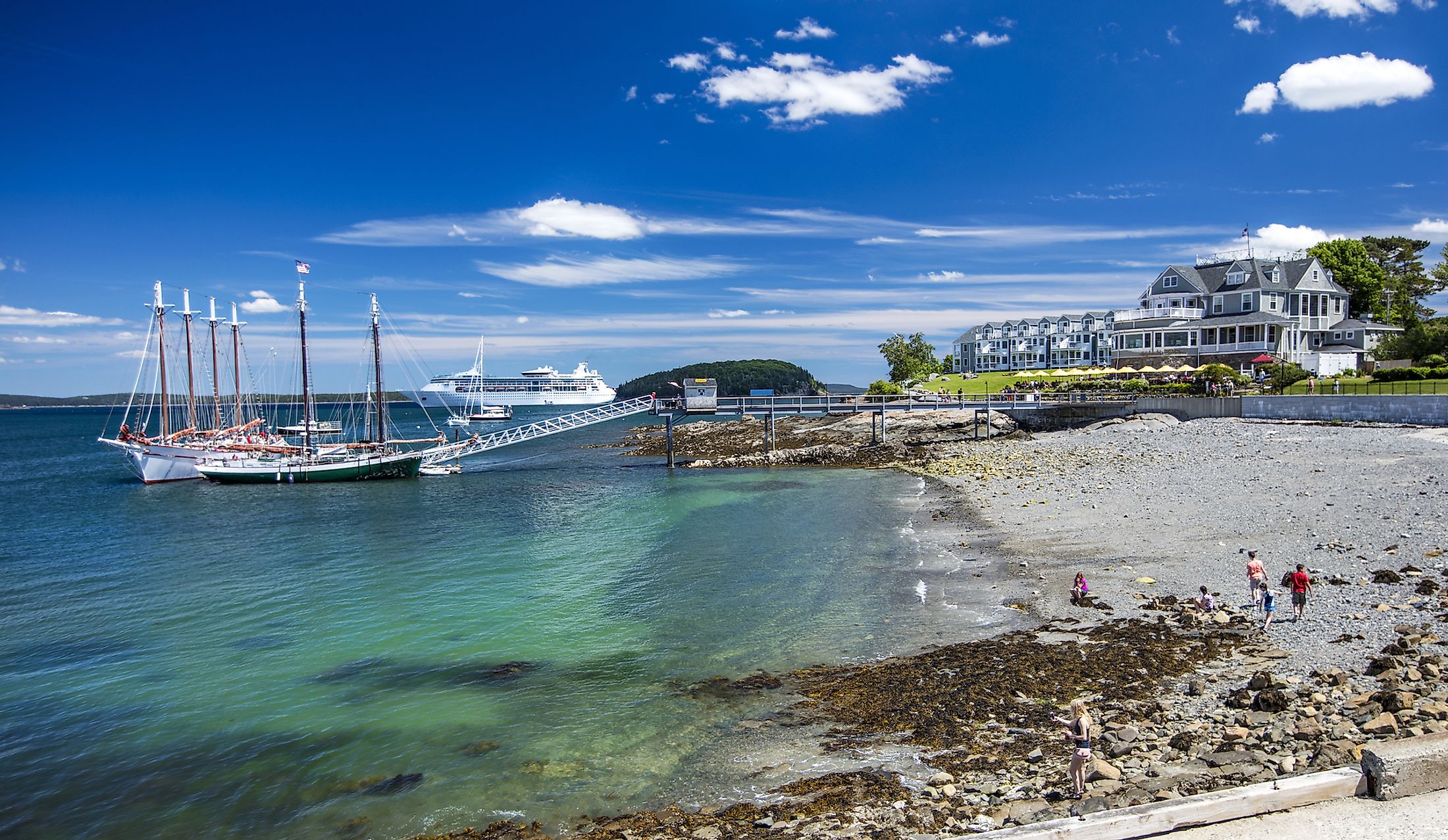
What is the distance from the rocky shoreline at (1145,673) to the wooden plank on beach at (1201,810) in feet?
3.40

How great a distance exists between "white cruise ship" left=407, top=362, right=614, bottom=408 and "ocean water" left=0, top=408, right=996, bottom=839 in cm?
14334

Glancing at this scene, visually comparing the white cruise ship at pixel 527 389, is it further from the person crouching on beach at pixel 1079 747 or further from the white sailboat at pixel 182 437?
the person crouching on beach at pixel 1079 747

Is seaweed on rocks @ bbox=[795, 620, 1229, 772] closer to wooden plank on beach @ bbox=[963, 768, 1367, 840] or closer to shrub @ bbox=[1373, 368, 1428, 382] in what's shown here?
wooden plank on beach @ bbox=[963, 768, 1367, 840]

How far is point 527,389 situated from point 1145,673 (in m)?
174

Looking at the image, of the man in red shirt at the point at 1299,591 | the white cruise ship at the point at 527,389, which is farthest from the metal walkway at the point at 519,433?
the white cruise ship at the point at 527,389

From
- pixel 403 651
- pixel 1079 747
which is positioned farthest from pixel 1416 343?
pixel 403 651

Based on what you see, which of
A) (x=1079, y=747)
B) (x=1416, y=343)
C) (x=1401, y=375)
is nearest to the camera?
(x=1079, y=747)

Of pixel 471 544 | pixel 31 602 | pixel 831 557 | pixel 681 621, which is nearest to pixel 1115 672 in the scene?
pixel 681 621

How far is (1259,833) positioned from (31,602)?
1177 inches

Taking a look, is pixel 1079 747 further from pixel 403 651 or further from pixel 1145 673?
pixel 403 651

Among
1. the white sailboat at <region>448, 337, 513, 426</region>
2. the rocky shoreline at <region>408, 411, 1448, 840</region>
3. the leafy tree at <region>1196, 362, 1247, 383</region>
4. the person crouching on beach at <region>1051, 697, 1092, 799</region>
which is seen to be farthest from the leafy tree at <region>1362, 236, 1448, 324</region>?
the white sailboat at <region>448, 337, 513, 426</region>

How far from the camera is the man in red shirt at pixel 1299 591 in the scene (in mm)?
14008

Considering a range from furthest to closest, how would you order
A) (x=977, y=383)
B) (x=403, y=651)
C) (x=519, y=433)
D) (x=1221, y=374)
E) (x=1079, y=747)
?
(x=977, y=383)
(x=519, y=433)
(x=1221, y=374)
(x=403, y=651)
(x=1079, y=747)

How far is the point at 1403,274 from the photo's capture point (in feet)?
252
